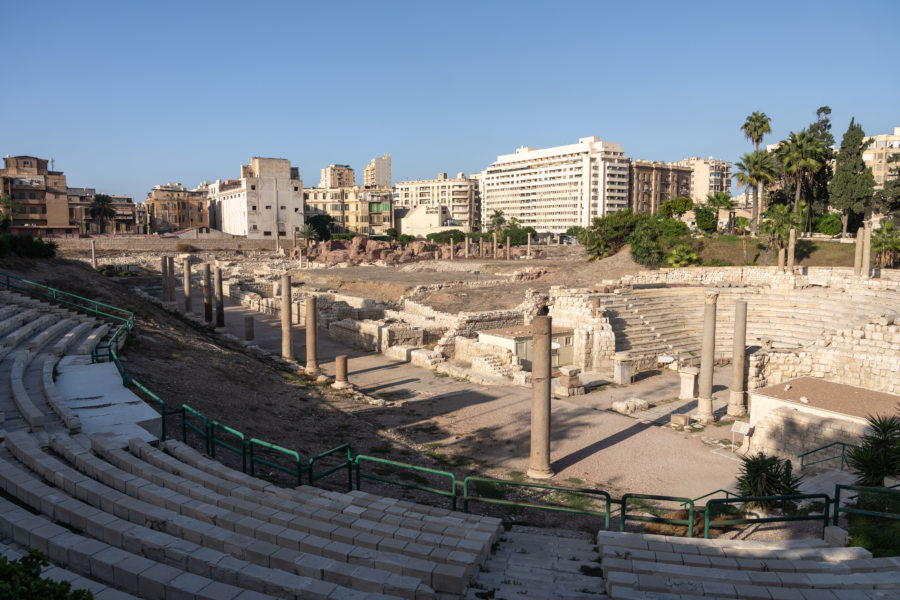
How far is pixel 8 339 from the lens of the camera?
53.8ft

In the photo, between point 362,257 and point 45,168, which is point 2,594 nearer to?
point 362,257

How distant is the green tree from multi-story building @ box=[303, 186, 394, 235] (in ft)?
273

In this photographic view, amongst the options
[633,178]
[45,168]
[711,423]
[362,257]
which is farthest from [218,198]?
[711,423]

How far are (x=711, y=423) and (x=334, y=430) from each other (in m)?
11.7

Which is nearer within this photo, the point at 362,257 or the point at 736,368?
the point at 736,368

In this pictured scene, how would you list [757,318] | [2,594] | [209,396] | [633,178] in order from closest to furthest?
[2,594], [209,396], [757,318], [633,178]

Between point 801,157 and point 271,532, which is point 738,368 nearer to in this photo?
point 271,532

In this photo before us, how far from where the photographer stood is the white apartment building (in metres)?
90.9

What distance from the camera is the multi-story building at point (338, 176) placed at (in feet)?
617

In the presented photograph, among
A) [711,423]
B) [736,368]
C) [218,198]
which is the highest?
[218,198]

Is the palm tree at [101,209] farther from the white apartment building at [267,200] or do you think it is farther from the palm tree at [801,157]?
the palm tree at [801,157]

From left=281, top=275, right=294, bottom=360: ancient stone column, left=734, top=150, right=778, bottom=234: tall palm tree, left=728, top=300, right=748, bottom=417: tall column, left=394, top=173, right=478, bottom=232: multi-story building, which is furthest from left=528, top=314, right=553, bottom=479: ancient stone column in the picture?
left=394, top=173, right=478, bottom=232: multi-story building

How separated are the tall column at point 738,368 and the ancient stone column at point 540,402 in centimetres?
885

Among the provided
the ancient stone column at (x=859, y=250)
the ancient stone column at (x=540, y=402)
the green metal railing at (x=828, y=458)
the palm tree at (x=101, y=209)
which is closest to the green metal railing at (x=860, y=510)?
the green metal railing at (x=828, y=458)
